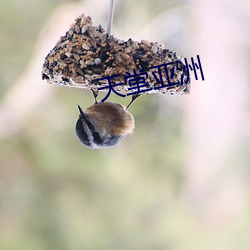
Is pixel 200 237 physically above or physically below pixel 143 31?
below

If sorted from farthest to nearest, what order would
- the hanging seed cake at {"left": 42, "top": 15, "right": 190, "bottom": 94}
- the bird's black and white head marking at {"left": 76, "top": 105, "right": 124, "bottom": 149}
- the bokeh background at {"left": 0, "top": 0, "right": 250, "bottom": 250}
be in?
1. the bokeh background at {"left": 0, "top": 0, "right": 250, "bottom": 250}
2. the bird's black and white head marking at {"left": 76, "top": 105, "right": 124, "bottom": 149}
3. the hanging seed cake at {"left": 42, "top": 15, "right": 190, "bottom": 94}

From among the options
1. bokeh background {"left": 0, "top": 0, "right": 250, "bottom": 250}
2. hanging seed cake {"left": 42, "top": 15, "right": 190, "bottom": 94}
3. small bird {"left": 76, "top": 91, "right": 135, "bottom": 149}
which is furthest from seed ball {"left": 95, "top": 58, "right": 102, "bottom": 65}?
bokeh background {"left": 0, "top": 0, "right": 250, "bottom": 250}

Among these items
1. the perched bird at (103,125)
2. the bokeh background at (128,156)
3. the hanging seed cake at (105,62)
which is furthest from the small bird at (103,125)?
the bokeh background at (128,156)

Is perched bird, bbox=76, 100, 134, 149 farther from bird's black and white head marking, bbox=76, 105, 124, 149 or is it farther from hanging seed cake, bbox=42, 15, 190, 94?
hanging seed cake, bbox=42, 15, 190, 94

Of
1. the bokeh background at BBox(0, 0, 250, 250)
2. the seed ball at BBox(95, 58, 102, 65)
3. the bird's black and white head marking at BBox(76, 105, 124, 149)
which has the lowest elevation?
the bird's black and white head marking at BBox(76, 105, 124, 149)
